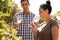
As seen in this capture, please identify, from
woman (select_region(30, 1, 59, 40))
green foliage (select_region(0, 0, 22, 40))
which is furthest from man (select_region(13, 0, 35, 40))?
green foliage (select_region(0, 0, 22, 40))

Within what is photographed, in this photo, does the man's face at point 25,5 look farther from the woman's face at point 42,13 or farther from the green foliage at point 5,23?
the green foliage at point 5,23

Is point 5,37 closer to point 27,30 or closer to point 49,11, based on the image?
point 49,11

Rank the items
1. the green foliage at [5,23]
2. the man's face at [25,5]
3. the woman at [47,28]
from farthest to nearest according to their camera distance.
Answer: the man's face at [25,5] < the woman at [47,28] < the green foliage at [5,23]

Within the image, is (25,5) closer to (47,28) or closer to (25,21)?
(25,21)

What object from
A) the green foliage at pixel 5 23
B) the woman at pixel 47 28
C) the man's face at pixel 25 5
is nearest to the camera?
the green foliage at pixel 5 23

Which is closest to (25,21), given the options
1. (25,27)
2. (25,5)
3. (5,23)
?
(25,27)

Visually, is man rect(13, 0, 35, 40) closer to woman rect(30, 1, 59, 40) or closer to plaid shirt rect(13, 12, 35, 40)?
plaid shirt rect(13, 12, 35, 40)

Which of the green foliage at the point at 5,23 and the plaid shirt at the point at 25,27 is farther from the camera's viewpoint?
the plaid shirt at the point at 25,27

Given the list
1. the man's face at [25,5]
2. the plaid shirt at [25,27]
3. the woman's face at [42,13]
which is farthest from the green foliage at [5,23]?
the plaid shirt at [25,27]

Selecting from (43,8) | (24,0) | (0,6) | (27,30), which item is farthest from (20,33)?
(0,6)

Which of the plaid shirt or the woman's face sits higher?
the woman's face

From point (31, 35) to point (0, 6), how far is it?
178cm

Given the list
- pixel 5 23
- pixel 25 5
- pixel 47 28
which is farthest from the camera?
pixel 25 5

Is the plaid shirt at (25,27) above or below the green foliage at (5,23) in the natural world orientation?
below
